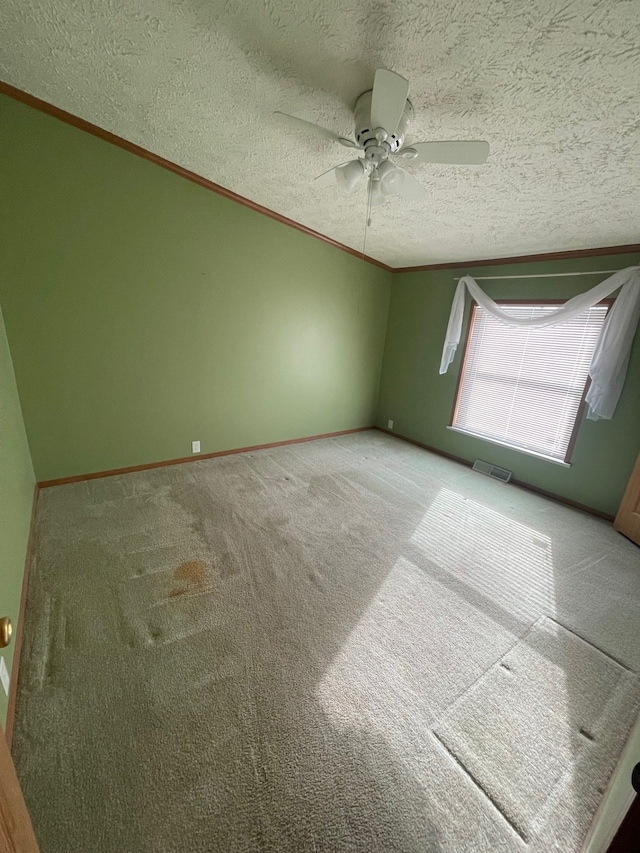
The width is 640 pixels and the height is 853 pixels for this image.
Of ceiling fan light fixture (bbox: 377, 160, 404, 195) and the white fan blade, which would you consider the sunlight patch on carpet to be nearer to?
ceiling fan light fixture (bbox: 377, 160, 404, 195)

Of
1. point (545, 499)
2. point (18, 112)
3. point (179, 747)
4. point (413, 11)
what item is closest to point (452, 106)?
point (413, 11)

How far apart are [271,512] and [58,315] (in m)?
2.21

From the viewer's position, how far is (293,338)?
3705mm

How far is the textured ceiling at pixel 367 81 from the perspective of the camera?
1208 mm

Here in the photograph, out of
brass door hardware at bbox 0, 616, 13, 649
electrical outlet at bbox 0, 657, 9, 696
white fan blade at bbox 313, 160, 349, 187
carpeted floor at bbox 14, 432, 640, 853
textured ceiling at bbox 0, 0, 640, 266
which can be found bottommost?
carpeted floor at bbox 14, 432, 640, 853

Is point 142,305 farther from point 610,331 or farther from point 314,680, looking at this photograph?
point 610,331

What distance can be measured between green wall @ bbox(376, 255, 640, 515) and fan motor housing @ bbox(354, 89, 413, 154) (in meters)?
2.25

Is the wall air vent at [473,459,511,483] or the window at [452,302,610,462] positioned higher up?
the window at [452,302,610,462]

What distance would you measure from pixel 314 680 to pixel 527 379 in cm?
332

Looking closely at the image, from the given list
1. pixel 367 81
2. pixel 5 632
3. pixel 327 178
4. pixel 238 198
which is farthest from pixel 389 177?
pixel 5 632

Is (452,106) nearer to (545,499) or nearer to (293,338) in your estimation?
(293,338)

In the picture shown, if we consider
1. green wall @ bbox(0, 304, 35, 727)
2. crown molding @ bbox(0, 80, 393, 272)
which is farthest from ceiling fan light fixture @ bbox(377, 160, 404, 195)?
green wall @ bbox(0, 304, 35, 727)

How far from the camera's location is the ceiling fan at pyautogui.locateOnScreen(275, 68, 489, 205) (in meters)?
1.30

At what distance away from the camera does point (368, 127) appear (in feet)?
5.01
